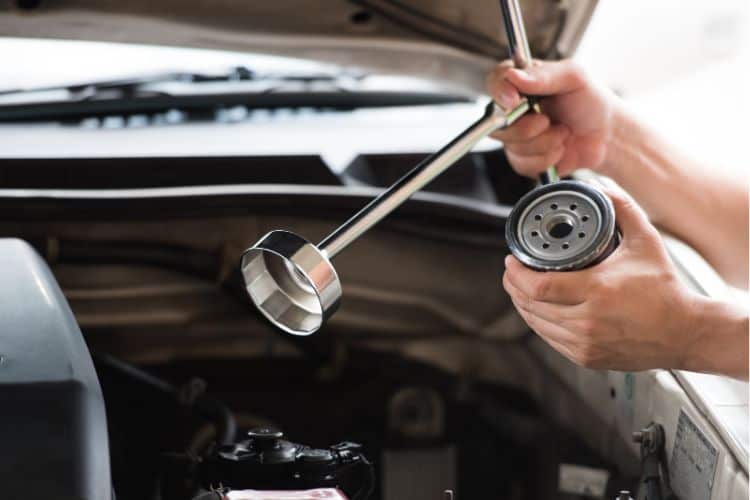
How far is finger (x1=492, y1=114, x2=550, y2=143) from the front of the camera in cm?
129

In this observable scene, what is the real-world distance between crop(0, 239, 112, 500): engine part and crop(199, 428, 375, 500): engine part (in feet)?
0.48

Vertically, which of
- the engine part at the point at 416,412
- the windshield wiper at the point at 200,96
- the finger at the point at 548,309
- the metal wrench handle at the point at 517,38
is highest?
the windshield wiper at the point at 200,96

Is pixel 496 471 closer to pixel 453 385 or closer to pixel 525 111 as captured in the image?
pixel 453 385

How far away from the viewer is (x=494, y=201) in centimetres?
150

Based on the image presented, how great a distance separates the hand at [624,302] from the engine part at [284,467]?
0.24 m

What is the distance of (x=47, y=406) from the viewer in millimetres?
846

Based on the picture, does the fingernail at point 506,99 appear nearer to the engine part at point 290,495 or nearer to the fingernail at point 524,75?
the fingernail at point 524,75

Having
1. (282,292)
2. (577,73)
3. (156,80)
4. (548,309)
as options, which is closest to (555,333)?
(548,309)

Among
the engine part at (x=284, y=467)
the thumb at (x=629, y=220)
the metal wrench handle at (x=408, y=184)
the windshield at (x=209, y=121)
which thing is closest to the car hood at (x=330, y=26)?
the windshield at (x=209, y=121)

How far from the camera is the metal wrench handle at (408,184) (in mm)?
969

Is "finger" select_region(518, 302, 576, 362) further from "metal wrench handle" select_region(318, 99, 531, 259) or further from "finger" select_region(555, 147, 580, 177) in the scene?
"finger" select_region(555, 147, 580, 177)

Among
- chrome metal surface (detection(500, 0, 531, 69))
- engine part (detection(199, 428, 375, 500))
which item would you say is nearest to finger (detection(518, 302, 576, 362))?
engine part (detection(199, 428, 375, 500))

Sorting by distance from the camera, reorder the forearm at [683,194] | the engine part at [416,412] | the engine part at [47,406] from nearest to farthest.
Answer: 1. the engine part at [47,406]
2. the forearm at [683,194]
3. the engine part at [416,412]

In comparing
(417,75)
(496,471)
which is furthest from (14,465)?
(417,75)
